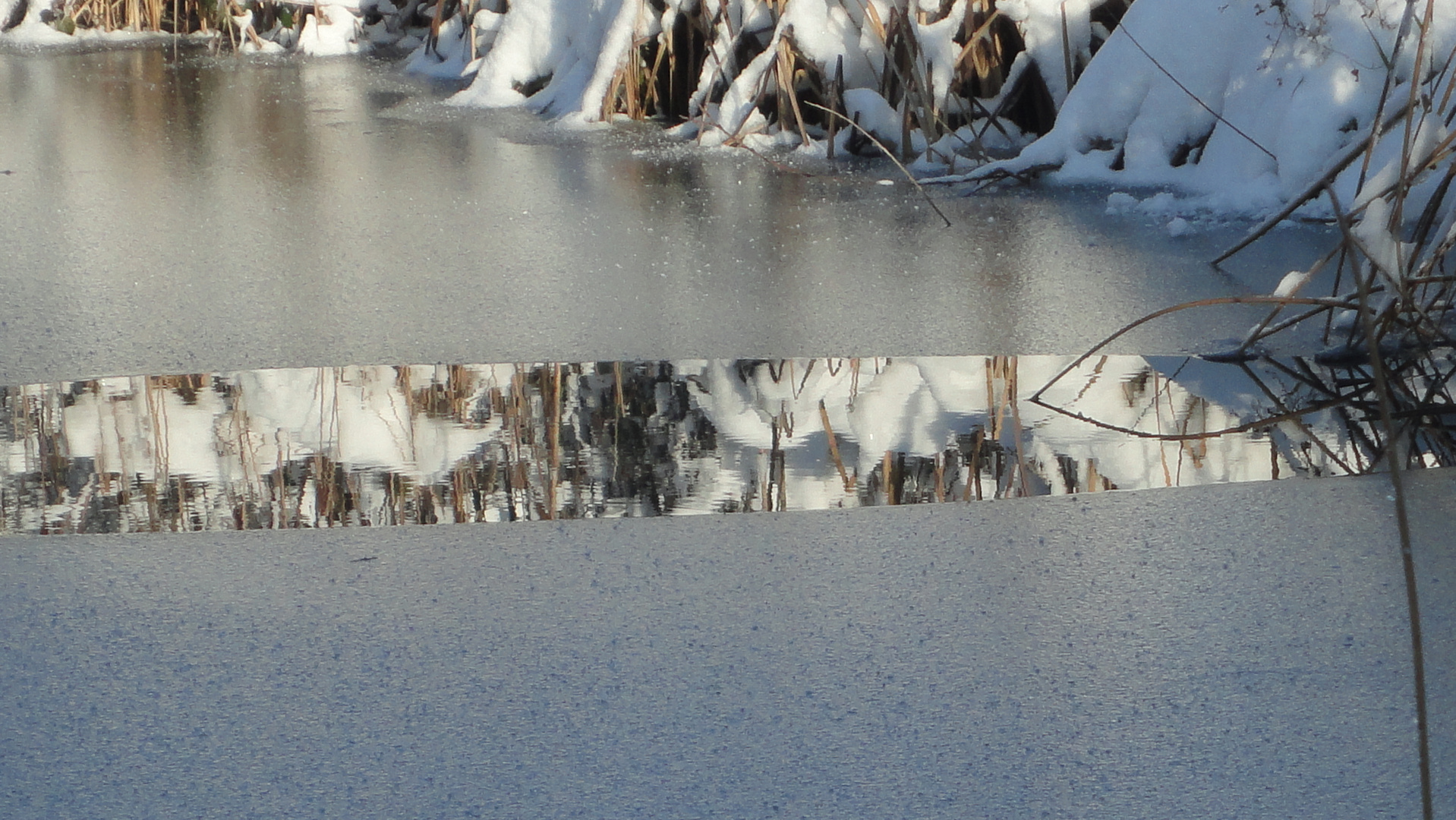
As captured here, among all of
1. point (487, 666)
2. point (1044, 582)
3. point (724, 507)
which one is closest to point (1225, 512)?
point (1044, 582)

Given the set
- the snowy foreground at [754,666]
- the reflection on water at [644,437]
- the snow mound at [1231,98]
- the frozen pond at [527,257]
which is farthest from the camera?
the snow mound at [1231,98]

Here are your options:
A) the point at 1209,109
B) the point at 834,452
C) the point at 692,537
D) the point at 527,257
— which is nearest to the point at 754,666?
the point at 692,537

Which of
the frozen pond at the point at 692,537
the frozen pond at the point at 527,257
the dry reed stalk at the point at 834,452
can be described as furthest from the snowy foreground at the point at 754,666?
the frozen pond at the point at 527,257

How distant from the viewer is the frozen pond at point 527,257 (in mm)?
2900

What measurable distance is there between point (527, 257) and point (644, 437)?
1.29 metres

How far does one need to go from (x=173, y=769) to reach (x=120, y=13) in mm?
8212

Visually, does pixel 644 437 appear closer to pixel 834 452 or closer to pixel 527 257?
pixel 834 452

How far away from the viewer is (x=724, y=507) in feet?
6.91

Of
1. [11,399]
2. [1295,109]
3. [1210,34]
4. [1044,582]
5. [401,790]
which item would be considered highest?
[1210,34]

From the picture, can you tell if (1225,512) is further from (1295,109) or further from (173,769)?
(1295,109)

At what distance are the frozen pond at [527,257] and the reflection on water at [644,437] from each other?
0.15 m

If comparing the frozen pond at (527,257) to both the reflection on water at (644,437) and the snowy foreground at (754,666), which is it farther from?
the snowy foreground at (754,666)

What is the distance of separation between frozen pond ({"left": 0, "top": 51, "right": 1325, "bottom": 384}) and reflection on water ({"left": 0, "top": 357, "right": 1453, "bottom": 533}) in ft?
0.49

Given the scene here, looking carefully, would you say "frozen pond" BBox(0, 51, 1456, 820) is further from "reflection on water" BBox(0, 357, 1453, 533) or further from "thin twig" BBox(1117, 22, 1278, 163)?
"thin twig" BBox(1117, 22, 1278, 163)
